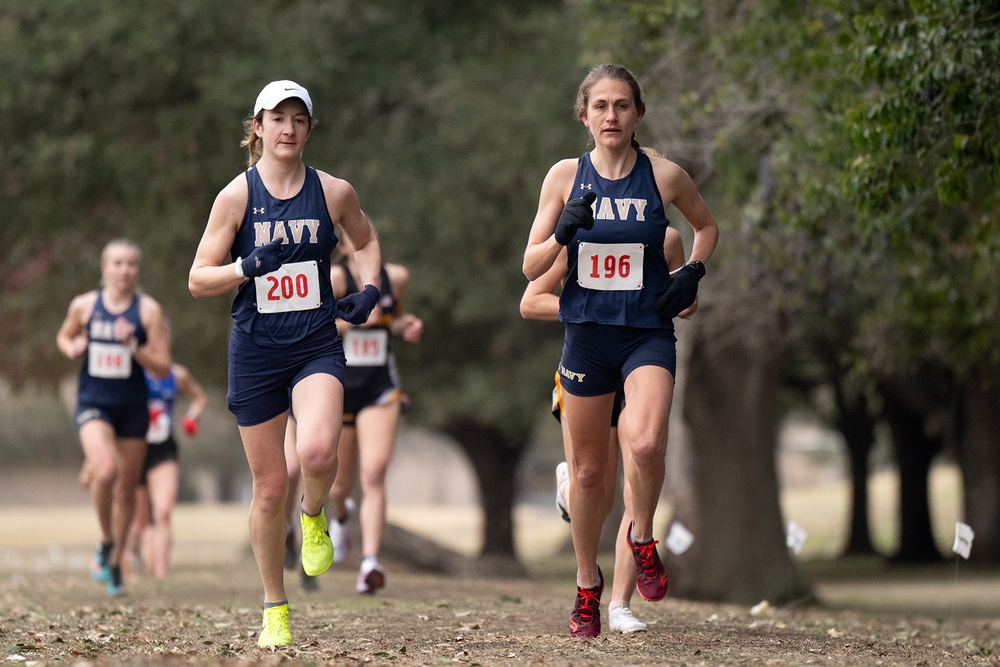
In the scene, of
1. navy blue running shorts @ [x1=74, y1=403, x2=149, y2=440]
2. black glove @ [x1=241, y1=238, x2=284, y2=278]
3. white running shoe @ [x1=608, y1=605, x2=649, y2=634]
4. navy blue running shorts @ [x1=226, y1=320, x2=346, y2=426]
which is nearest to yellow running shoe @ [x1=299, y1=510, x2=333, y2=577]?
navy blue running shorts @ [x1=226, y1=320, x2=346, y2=426]

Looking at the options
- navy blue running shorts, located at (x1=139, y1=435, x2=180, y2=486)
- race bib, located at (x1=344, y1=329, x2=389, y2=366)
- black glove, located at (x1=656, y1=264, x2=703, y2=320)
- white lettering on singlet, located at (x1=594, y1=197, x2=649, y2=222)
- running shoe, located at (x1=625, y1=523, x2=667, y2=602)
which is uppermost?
white lettering on singlet, located at (x1=594, y1=197, x2=649, y2=222)

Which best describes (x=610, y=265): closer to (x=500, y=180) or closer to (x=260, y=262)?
(x=260, y=262)

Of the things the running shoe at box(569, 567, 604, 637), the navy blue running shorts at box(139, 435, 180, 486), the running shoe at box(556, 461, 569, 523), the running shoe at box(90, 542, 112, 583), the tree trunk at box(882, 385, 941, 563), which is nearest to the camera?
the running shoe at box(569, 567, 604, 637)

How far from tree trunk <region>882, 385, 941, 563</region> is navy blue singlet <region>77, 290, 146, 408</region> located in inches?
787

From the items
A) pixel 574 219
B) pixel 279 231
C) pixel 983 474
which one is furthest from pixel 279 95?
pixel 983 474

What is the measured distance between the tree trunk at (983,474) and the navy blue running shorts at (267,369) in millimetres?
21264

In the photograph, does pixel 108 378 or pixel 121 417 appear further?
pixel 121 417

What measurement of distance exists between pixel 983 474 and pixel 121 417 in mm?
18949

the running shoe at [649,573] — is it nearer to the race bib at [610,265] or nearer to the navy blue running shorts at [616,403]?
the navy blue running shorts at [616,403]

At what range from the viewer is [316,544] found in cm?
665

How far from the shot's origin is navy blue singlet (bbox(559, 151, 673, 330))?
6531 millimetres

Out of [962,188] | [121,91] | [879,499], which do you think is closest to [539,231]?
[962,188]

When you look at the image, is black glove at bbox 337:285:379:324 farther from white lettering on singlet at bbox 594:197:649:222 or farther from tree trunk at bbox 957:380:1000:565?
tree trunk at bbox 957:380:1000:565

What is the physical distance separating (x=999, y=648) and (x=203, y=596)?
546 cm
